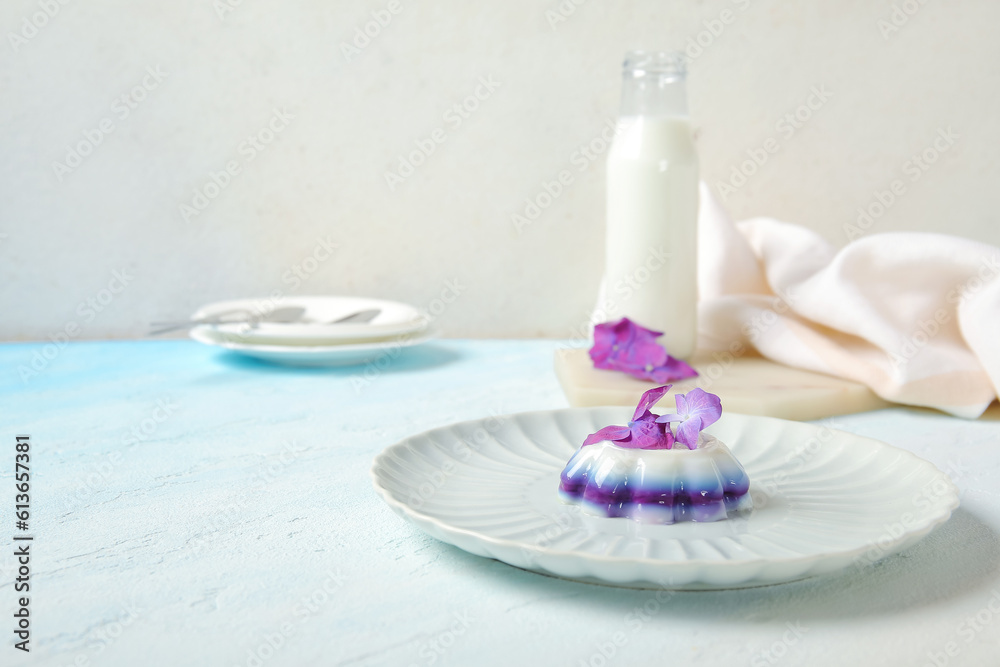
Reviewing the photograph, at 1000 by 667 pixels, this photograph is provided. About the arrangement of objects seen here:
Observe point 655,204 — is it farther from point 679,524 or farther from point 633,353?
point 679,524

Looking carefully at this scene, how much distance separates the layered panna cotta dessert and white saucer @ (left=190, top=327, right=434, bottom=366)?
499 millimetres

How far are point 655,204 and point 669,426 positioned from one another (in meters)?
0.43

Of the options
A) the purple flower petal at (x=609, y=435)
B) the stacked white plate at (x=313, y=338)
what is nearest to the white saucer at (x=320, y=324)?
the stacked white plate at (x=313, y=338)

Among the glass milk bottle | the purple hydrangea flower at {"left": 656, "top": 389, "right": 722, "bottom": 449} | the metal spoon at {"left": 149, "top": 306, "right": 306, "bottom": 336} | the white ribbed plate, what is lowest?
the white ribbed plate

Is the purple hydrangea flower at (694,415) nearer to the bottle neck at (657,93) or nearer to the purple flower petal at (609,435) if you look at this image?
the purple flower petal at (609,435)

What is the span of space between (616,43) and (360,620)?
947 mm

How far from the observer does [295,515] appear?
53cm

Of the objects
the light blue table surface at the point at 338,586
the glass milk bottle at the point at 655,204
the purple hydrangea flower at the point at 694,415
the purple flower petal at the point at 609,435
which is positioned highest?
the glass milk bottle at the point at 655,204

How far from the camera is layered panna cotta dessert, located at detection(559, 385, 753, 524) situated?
479 mm

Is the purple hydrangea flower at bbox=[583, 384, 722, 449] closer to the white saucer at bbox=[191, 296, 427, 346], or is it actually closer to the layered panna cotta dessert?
the layered panna cotta dessert

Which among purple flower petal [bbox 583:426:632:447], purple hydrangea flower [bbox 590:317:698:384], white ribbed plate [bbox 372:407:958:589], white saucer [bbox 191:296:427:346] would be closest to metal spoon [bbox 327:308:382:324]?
white saucer [bbox 191:296:427:346]

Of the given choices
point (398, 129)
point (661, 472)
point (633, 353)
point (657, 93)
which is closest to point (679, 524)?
point (661, 472)

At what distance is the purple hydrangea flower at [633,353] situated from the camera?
869mm

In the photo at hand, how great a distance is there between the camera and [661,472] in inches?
19.1
